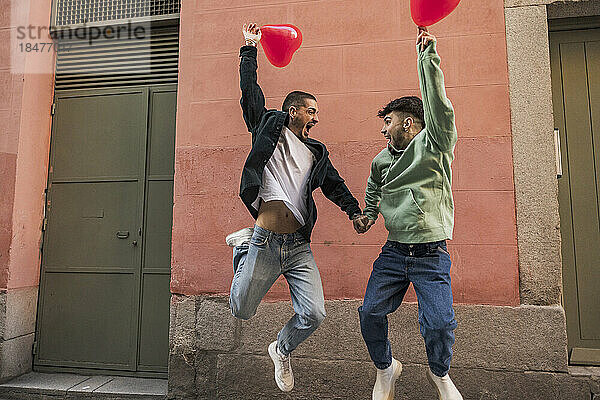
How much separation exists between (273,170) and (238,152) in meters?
1.28

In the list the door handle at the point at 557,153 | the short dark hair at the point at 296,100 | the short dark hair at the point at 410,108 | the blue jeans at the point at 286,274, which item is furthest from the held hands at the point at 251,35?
the door handle at the point at 557,153

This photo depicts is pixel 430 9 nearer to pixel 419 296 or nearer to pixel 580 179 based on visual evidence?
pixel 419 296

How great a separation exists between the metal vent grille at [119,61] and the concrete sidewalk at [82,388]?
9.50ft

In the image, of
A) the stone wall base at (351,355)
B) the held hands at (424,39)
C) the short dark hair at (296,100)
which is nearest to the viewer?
the held hands at (424,39)

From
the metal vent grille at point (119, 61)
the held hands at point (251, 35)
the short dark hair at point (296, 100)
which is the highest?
the metal vent grille at point (119, 61)

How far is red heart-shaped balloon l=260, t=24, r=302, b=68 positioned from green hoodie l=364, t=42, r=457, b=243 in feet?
3.40

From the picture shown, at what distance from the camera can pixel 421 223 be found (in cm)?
292

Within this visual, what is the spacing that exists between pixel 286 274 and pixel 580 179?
2.70 metres

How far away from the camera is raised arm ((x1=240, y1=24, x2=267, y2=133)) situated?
313 cm

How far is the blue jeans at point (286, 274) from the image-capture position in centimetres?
312

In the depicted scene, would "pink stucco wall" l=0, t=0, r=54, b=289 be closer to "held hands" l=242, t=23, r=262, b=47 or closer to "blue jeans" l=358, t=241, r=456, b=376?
"held hands" l=242, t=23, r=262, b=47

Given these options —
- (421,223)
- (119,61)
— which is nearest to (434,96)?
(421,223)

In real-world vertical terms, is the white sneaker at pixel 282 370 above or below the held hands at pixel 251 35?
below

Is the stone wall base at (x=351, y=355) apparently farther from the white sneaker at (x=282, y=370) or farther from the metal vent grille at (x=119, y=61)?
the metal vent grille at (x=119, y=61)
